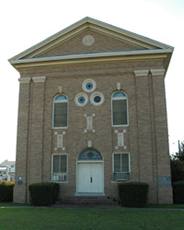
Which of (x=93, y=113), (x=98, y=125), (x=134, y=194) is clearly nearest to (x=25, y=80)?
(x=93, y=113)

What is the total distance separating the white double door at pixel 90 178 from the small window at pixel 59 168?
102cm

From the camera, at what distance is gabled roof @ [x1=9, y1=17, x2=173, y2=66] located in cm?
2377

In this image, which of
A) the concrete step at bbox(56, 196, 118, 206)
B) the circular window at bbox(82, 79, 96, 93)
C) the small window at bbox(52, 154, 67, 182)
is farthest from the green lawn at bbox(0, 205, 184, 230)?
the circular window at bbox(82, 79, 96, 93)

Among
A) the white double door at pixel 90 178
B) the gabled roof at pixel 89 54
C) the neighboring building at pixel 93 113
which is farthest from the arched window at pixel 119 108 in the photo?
the white double door at pixel 90 178

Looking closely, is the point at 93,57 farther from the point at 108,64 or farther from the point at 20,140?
the point at 20,140

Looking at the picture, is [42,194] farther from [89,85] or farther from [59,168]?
[89,85]

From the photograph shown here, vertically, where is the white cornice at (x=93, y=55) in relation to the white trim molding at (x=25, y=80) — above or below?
above

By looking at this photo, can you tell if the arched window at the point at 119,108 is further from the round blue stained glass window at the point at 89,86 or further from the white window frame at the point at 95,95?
the round blue stained glass window at the point at 89,86

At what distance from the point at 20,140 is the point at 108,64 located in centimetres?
821

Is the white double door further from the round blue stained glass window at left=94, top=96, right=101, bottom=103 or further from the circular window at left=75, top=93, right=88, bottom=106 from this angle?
the round blue stained glass window at left=94, top=96, right=101, bottom=103

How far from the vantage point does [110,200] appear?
22.1 meters

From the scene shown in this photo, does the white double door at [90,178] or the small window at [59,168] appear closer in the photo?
the white double door at [90,178]

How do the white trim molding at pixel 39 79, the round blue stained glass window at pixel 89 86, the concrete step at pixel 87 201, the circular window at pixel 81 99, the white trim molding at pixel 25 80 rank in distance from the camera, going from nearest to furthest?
the concrete step at pixel 87 201 < the circular window at pixel 81 99 < the round blue stained glass window at pixel 89 86 < the white trim molding at pixel 39 79 < the white trim molding at pixel 25 80

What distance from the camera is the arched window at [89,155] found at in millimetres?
23619
